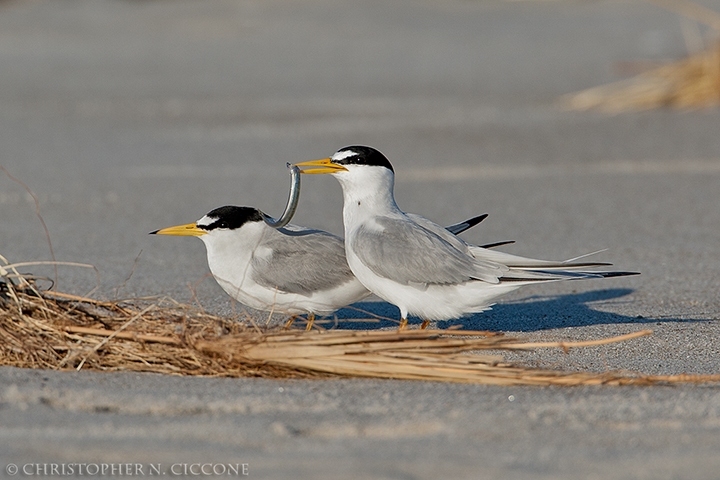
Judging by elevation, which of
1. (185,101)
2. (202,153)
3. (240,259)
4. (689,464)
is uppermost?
(185,101)

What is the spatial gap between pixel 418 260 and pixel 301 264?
0.49 metres

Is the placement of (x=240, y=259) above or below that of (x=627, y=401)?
above

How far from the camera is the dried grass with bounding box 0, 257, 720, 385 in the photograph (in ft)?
10.1

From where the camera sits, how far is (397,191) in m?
7.41

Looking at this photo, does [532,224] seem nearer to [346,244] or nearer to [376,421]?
[346,244]

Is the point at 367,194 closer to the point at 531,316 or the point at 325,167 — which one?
the point at 325,167

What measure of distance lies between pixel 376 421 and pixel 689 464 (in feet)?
2.52

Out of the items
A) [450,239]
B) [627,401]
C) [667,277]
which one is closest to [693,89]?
[667,277]

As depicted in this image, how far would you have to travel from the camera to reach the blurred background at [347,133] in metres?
5.90

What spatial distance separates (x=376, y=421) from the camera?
266 centimetres

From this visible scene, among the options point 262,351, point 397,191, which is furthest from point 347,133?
point 262,351

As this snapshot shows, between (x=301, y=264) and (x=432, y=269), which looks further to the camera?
(x=301, y=264)

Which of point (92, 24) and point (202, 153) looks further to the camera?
point (92, 24)

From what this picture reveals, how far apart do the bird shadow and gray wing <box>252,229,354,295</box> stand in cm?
17
